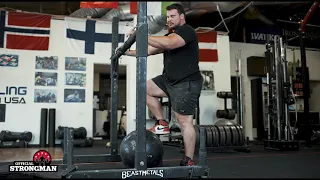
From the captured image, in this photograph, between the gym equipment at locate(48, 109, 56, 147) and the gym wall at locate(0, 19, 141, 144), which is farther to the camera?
the gym wall at locate(0, 19, 141, 144)

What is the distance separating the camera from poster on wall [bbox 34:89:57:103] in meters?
5.94

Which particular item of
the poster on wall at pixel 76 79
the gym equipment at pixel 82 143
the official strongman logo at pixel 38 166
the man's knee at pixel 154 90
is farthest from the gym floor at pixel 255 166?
the poster on wall at pixel 76 79

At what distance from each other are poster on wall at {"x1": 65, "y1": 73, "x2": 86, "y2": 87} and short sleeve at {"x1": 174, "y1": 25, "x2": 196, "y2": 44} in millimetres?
4143

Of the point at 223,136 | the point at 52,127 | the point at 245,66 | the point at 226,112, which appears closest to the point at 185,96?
the point at 223,136

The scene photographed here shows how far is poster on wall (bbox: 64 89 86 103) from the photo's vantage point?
610 cm

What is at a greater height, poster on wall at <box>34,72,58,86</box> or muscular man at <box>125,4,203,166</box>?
poster on wall at <box>34,72,58,86</box>

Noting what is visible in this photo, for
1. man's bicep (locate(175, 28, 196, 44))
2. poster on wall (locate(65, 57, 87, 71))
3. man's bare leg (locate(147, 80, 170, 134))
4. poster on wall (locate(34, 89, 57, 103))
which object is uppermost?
poster on wall (locate(65, 57, 87, 71))

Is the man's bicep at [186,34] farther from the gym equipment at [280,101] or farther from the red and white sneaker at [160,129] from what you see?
the gym equipment at [280,101]

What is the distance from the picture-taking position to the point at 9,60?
584 centimetres

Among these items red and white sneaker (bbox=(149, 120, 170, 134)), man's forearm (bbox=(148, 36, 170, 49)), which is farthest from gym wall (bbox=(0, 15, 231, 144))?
man's forearm (bbox=(148, 36, 170, 49))

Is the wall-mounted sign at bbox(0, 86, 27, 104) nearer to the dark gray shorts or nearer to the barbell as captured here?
the barbell

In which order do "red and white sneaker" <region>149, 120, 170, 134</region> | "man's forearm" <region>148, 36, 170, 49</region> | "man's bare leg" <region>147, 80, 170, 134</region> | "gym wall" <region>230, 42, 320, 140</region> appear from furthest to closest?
1. "gym wall" <region>230, 42, 320, 140</region>
2. "man's bare leg" <region>147, 80, 170, 134</region>
3. "red and white sneaker" <region>149, 120, 170, 134</region>
4. "man's forearm" <region>148, 36, 170, 49</region>

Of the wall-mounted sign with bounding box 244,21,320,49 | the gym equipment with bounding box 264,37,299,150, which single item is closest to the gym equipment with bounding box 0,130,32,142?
the gym equipment with bounding box 264,37,299,150

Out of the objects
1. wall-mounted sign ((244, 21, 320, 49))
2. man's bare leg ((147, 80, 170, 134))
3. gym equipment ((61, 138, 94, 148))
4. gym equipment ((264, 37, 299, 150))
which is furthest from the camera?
wall-mounted sign ((244, 21, 320, 49))
